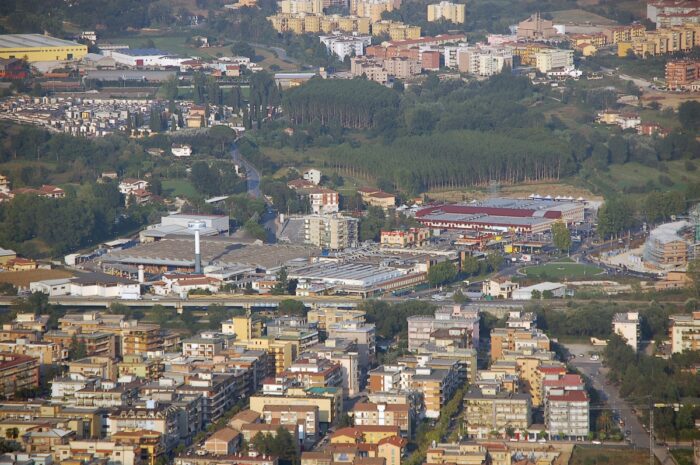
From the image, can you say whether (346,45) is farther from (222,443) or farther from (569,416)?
(222,443)

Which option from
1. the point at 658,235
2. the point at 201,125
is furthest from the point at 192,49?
the point at 658,235

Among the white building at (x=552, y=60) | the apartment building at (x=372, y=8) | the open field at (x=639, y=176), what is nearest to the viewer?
the open field at (x=639, y=176)

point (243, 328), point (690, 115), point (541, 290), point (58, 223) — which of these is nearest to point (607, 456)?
point (243, 328)

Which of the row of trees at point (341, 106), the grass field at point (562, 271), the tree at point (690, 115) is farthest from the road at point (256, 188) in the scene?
the tree at point (690, 115)

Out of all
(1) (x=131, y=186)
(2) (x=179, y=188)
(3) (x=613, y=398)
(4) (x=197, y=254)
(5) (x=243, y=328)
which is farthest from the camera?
(2) (x=179, y=188)

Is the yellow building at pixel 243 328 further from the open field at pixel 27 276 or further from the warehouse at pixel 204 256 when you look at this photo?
the open field at pixel 27 276

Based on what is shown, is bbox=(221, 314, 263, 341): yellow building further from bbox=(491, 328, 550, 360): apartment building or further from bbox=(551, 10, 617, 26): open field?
bbox=(551, 10, 617, 26): open field

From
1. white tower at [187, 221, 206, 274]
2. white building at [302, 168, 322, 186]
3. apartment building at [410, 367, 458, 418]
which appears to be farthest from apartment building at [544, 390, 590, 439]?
white building at [302, 168, 322, 186]
